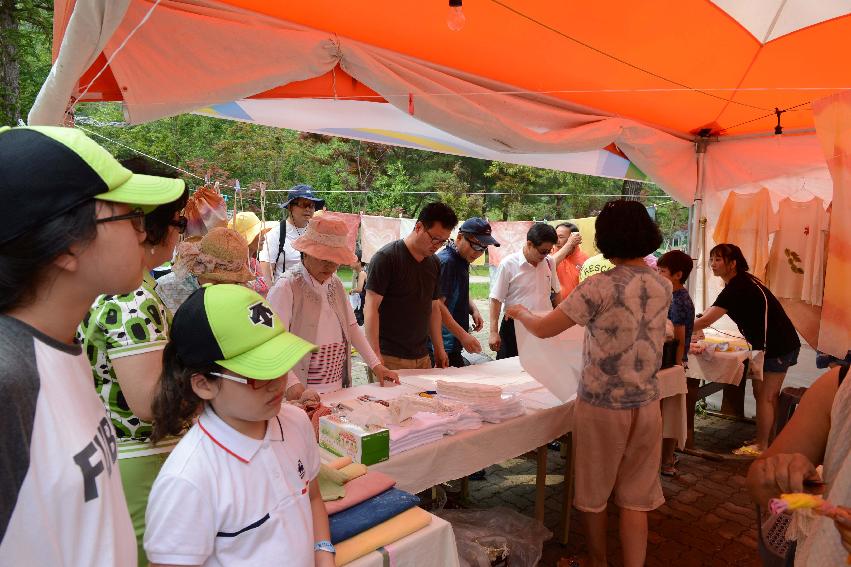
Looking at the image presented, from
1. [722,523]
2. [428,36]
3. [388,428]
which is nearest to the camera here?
[388,428]

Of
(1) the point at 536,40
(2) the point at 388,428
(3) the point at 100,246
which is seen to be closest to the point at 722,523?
(2) the point at 388,428

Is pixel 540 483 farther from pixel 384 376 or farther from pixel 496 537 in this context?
pixel 384 376

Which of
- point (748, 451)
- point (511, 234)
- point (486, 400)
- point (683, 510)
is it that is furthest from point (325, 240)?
point (511, 234)

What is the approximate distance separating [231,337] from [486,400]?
1.63 m

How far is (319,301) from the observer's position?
106 inches

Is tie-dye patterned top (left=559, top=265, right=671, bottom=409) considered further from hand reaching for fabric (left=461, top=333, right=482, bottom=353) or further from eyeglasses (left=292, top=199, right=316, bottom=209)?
eyeglasses (left=292, top=199, right=316, bottom=209)

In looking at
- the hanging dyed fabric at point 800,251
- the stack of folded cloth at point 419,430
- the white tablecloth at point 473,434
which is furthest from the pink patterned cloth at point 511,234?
the stack of folded cloth at point 419,430

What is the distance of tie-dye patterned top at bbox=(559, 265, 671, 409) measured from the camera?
250cm

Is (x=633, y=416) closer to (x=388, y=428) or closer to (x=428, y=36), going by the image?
(x=388, y=428)

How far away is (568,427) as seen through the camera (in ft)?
10.0

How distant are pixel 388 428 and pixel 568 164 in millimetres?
3696

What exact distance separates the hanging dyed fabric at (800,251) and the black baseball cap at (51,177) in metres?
5.62

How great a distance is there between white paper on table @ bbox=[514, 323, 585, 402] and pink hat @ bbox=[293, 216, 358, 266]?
1023 millimetres

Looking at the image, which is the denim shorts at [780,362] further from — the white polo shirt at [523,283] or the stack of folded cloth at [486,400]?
the stack of folded cloth at [486,400]
